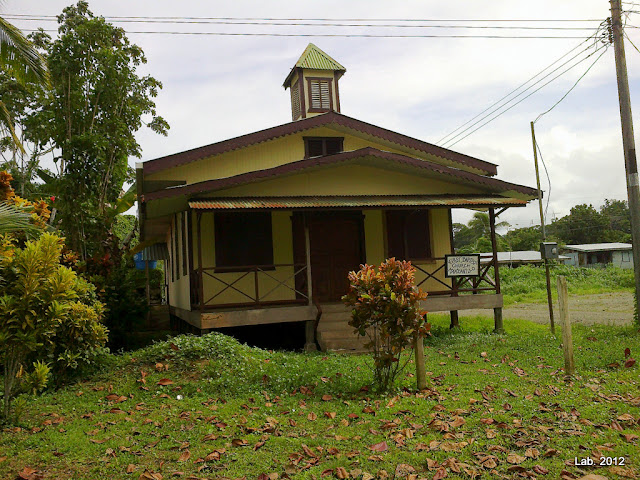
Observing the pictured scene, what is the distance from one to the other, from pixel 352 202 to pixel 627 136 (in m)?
5.73

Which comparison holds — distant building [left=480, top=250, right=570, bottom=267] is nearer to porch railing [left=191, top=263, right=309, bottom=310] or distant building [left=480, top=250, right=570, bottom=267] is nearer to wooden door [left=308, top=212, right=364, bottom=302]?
wooden door [left=308, top=212, right=364, bottom=302]

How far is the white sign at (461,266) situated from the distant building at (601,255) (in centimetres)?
4035

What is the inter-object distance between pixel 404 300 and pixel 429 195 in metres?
6.85

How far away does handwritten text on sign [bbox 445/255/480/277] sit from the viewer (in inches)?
508

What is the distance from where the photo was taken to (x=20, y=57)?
1024 cm

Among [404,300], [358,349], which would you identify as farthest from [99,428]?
[358,349]

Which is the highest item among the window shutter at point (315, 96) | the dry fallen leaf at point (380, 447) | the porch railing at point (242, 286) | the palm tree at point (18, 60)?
the window shutter at point (315, 96)

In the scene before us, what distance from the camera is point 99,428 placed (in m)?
6.46

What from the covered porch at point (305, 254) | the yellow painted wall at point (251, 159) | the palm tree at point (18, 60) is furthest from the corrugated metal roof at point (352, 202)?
the palm tree at point (18, 60)

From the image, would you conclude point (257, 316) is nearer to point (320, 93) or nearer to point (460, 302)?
point (460, 302)

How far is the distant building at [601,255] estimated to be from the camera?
1937 inches

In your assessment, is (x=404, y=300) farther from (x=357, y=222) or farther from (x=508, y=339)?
(x=357, y=222)

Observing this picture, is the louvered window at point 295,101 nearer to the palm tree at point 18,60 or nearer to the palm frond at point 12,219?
the palm tree at point 18,60

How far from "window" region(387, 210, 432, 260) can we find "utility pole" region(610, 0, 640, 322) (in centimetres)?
459
